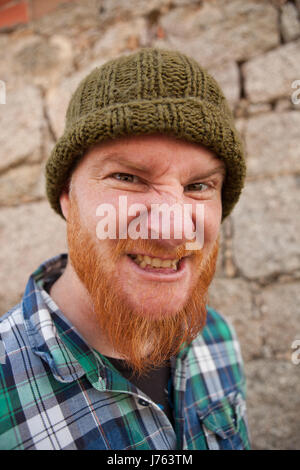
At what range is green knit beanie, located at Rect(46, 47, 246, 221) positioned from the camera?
0.82m

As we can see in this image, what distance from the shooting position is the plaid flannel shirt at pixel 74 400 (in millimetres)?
761

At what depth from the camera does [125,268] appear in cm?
A: 85

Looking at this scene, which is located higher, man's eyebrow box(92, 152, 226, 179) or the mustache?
man's eyebrow box(92, 152, 226, 179)

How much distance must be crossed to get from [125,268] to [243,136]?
3.74 ft

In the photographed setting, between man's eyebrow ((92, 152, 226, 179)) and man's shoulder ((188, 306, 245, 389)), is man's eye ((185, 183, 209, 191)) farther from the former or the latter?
man's shoulder ((188, 306, 245, 389))

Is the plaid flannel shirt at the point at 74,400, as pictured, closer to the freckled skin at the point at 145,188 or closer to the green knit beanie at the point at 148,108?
the freckled skin at the point at 145,188

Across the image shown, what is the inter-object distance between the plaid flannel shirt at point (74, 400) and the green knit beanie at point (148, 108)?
1.65ft

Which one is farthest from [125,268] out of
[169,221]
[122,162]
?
[122,162]

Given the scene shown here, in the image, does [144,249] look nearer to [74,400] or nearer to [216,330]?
[74,400]

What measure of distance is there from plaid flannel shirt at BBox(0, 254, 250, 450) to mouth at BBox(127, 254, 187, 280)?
297mm

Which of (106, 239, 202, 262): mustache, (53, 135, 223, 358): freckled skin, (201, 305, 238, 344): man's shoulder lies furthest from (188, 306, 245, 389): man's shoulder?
(106, 239, 202, 262): mustache

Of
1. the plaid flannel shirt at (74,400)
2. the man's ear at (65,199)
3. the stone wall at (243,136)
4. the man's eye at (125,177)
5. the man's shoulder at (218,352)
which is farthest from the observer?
the stone wall at (243,136)

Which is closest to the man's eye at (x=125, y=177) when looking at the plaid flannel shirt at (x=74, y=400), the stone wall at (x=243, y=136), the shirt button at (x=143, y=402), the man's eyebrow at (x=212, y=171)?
the man's eyebrow at (x=212, y=171)

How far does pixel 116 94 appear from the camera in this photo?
0.87 meters
